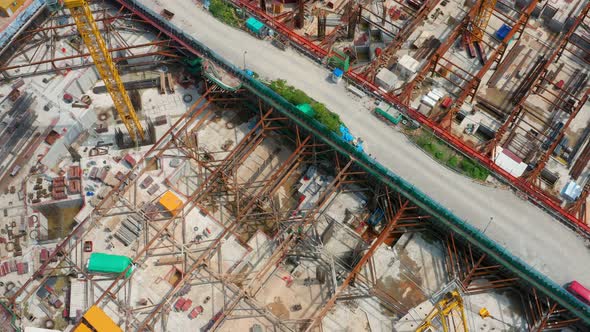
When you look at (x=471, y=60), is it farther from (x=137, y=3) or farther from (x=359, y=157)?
(x=137, y=3)

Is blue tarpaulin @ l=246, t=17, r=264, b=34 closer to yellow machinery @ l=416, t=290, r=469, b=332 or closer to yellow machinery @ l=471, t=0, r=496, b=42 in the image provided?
yellow machinery @ l=471, t=0, r=496, b=42

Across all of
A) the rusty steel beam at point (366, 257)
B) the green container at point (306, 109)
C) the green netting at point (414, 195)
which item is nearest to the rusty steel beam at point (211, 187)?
the green netting at point (414, 195)

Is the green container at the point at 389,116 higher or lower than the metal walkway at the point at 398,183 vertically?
higher

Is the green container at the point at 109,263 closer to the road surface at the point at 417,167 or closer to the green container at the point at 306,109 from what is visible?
the green container at the point at 306,109

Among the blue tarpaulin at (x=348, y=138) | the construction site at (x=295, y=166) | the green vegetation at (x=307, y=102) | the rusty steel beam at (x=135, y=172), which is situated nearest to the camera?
the rusty steel beam at (x=135, y=172)

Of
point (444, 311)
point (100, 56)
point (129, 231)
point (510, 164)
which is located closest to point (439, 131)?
point (510, 164)

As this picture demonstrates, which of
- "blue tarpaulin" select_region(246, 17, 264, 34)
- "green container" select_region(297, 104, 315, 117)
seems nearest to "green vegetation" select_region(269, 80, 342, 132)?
"green container" select_region(297, 104, 315, 117)

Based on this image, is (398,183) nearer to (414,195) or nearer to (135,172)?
(414,195)
